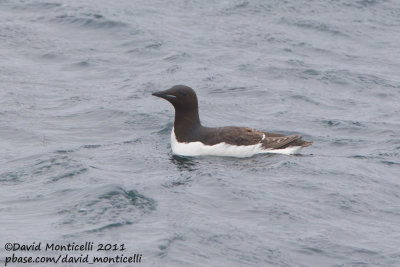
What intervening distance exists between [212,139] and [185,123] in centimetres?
72

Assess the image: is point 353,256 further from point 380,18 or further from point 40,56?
point 380,18

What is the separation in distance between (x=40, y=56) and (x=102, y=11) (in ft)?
12.6

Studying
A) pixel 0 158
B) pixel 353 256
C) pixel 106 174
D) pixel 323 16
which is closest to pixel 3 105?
pixel 0 158

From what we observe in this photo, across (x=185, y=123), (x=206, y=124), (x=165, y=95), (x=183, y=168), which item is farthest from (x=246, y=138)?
(x=206, y=124)

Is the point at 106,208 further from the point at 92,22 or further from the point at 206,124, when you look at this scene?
the point at 92,22

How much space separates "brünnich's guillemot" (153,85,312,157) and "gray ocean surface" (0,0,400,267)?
0.23m

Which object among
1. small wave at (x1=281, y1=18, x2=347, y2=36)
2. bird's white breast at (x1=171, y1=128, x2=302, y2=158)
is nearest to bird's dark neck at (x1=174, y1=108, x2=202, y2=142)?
bird's white breast at (x1=171, y1=128, x2=302, y2=158)

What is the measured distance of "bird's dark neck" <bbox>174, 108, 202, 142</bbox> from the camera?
1528 centimetres

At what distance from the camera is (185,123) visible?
15.4 m

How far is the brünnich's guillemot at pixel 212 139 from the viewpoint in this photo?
48.9ft

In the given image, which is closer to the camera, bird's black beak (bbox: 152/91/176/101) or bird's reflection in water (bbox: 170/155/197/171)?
bird's reflection in water (bbox: 170/155/197/171)

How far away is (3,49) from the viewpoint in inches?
868

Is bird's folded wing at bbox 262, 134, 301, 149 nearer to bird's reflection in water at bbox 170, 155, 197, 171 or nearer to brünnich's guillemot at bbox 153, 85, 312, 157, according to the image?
brünnich's guillemot at bbox 153, 85, 312, 157

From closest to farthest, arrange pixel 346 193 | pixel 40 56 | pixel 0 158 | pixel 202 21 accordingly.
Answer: pixel 346 193
pixel 0 158
pixel 40 56
pixel 202 21
